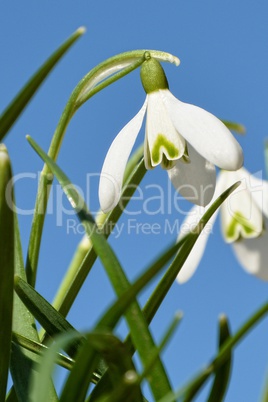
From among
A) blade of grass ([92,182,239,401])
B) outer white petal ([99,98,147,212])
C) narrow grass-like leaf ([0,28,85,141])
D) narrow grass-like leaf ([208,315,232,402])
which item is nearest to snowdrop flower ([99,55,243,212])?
outer white petal ([99,98,147,212])

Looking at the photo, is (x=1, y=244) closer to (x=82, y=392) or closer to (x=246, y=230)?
(x=82, y=392)

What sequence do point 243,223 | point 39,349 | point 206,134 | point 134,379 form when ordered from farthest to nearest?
point 243,223
point 206,134
point 39,349
point 134,379

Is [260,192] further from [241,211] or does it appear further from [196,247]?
[196,247]

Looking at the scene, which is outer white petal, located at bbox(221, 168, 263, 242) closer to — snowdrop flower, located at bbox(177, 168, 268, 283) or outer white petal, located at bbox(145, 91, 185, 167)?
snowdrop flower, located at bbox(177, 168, 268, 283)

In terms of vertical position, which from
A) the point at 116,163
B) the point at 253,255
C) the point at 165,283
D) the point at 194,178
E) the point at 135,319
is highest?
the point at 253,255

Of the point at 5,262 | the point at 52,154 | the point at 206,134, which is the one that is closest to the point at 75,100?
the point at 52,154
